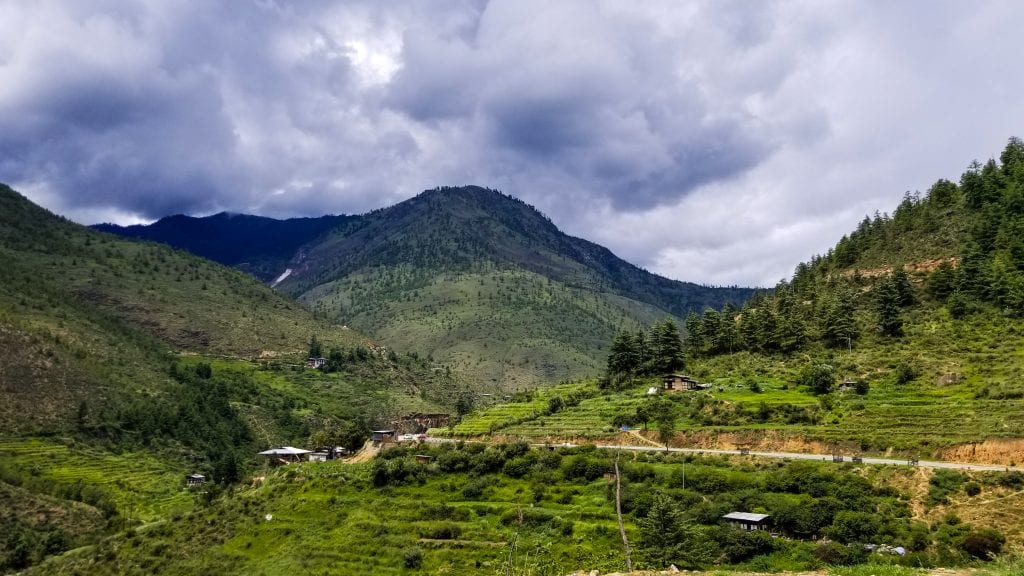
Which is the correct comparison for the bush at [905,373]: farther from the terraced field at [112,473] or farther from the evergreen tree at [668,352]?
the terraced field at [112,473]

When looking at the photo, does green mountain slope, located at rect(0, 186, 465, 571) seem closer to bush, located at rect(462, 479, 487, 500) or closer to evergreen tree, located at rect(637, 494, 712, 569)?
bush, located at rect(462, 479, 487, 500)

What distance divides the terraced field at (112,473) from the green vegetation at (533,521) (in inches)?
522

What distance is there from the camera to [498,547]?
46188mm

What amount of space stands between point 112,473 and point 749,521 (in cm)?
7256

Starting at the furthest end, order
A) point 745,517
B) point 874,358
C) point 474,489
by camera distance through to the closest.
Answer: point 874,358 < point 474,489 < point 745,517

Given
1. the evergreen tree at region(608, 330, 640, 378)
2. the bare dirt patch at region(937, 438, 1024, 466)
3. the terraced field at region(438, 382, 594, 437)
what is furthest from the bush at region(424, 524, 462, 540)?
the evergreen tree at region(608, 330, 640, 378)

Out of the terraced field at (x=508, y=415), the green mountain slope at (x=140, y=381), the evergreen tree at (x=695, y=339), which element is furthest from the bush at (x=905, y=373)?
the green mountain slope at (x=140, y=381)

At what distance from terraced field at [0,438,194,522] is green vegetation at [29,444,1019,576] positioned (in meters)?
13.3

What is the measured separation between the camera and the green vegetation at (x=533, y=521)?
39031 millimetres

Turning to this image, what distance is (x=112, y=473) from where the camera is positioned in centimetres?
7962

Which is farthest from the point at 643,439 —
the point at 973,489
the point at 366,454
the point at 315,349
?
the point at 315,349

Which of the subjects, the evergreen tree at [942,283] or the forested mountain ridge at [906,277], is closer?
the forested mountain ridge at [906,277]

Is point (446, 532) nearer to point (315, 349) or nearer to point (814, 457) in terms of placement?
point (814, 457)

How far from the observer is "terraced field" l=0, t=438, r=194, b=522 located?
7238cm
